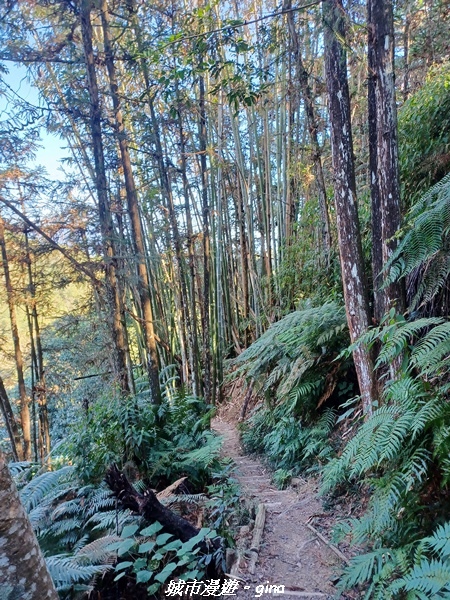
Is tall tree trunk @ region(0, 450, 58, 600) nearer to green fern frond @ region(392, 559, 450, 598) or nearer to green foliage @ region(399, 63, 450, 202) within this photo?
green fern frond @ region(392, 559, 450, 598)

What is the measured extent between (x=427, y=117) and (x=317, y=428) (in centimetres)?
252

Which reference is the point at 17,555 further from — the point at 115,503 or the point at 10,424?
the point at 10,424

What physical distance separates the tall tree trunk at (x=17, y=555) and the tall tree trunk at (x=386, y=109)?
2021 mm

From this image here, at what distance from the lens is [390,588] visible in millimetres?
1257

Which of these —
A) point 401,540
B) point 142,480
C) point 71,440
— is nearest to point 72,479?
point 71,440

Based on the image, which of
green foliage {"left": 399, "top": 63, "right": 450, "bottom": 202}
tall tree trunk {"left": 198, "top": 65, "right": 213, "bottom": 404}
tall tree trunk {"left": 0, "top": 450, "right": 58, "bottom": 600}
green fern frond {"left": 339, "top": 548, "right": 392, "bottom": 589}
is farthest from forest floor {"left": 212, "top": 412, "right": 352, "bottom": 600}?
tall tree trunk {"left": 198, "top": 65, "right": 213, "bottom": 404}

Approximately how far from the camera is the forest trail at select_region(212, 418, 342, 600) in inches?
64.4

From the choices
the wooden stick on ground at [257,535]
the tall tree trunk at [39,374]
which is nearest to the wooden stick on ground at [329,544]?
the wooden stick on ground at [257,535]

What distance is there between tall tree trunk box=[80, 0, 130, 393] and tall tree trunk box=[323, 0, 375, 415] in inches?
83.5

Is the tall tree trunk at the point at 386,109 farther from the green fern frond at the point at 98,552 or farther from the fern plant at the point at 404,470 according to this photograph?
the green fern frond at the point at 98,552

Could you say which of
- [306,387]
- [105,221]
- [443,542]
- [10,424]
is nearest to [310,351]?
[306,387]

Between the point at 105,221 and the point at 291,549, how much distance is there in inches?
119

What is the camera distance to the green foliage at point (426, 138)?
2529 mm

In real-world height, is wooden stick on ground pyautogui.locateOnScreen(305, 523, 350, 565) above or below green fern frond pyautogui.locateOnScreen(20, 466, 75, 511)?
below
